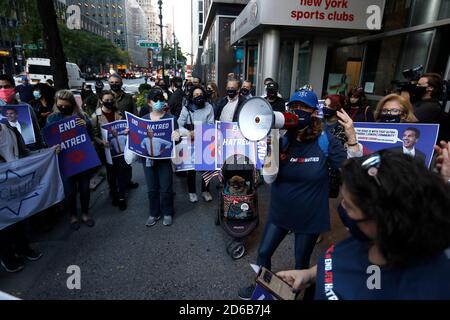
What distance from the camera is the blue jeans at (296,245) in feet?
7.36

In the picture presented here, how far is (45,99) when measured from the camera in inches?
219

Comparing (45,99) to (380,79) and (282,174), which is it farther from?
(380,79)

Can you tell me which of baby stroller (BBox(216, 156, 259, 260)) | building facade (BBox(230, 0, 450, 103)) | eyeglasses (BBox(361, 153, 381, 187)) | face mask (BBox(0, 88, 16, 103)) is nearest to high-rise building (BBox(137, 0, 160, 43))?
building facade (BBox(230, 0, 450, 103))

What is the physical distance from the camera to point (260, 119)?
1.97 m

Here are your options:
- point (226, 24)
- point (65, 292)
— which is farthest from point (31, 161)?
point (226, 24)

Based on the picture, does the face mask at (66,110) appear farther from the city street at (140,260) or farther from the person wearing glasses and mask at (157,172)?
the city street at (140,260)

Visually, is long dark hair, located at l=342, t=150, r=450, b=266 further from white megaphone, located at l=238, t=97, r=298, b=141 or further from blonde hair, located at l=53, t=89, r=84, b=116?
blonde hair, located at l=53, t=89, r=84, b=116

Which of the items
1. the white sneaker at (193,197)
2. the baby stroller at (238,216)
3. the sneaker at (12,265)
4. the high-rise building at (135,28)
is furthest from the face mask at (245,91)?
the high-rise building at (135,28)

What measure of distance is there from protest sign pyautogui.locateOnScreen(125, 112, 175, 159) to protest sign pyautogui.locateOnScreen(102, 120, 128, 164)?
39 centimetres

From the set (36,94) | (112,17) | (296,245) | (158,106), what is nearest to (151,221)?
(158,106)

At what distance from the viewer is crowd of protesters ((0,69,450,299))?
909 millimetres

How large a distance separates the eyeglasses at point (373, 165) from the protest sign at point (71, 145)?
12.3 ft

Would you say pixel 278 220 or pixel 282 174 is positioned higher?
pixel 282 174
